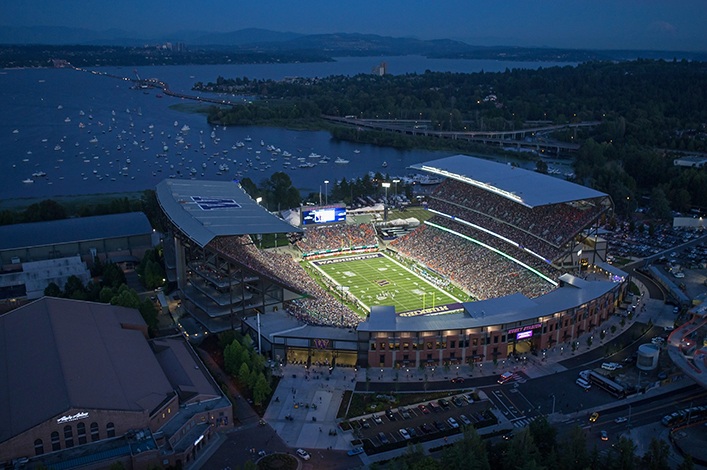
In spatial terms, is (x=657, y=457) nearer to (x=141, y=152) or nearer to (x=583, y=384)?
(x=583, y=384)

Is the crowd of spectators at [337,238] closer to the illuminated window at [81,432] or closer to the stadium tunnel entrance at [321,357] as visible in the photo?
the stadium tunnel entrance at [321,357]

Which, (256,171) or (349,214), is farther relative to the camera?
(256,171)

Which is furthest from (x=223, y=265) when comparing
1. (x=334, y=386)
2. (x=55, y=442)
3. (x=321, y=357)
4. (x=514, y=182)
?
(x=514, y=182)

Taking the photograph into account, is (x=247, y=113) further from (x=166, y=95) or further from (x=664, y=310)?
(x=664, y=310)

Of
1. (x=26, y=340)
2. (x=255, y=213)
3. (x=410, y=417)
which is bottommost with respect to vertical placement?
(x=410, y=417)

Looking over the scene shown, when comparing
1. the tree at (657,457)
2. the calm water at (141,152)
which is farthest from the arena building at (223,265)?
the calm water at (141,152)

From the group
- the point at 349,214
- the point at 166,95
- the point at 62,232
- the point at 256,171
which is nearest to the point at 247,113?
the point at 256,171

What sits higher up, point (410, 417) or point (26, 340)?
point (26, 340)
